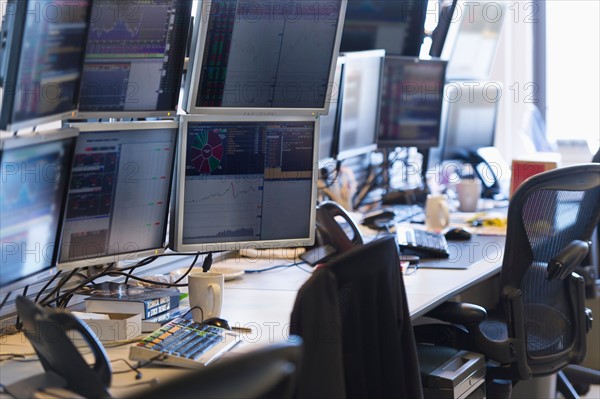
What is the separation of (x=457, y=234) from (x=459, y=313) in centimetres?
56

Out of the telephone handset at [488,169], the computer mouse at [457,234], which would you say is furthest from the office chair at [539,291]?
the telephone handset at [488,169]

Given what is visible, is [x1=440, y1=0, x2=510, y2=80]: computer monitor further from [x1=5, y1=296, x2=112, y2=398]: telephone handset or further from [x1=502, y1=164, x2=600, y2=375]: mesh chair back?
[x1=5, y1=296, x2=112, y2=398]: telephone handset

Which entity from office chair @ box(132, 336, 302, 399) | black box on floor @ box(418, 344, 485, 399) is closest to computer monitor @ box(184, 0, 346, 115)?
black box on floor @ box(418, 344, 485, 399)

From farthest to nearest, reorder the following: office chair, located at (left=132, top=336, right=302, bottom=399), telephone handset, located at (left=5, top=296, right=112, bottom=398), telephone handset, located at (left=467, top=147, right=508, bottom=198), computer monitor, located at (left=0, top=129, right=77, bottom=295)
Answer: telephone handset, located at (left=467, top=147, right=508, bottom=198) → computer monitor, located at (left=0, top=129, right=77, bottom=295) → telephone handset, located at (left=5, top=296, right=112, bottom=398) → office chair, located at (left=132, top=336, right=302, bottom=399)

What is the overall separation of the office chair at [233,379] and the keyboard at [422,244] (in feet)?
5.78

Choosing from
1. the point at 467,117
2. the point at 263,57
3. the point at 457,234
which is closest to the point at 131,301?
the point at 263,57

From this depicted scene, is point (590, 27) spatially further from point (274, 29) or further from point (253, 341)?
point (253, 341)

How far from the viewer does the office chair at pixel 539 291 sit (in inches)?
99.0

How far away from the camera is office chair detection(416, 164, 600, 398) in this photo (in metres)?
2.52

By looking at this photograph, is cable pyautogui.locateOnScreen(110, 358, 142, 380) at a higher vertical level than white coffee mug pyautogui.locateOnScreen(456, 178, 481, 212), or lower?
lower

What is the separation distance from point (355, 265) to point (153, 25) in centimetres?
72

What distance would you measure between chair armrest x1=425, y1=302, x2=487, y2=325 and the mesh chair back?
133 mm

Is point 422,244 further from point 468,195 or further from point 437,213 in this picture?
point 468,195

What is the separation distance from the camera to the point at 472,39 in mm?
4312
